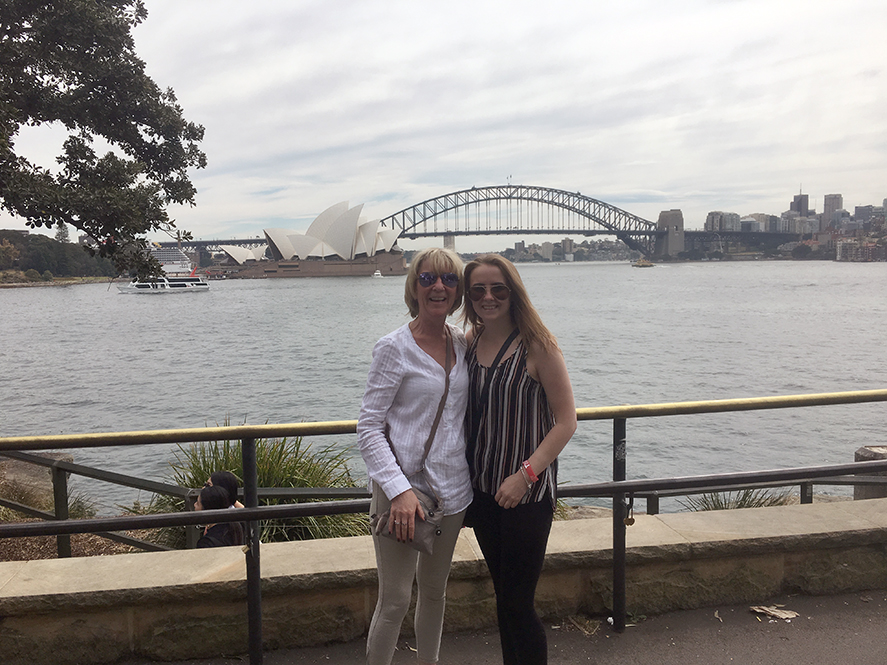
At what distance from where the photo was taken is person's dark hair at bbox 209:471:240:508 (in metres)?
3.72

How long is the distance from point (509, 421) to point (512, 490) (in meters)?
0.19

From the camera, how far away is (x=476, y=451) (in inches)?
76.0

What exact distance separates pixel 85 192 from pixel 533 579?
4433 mm

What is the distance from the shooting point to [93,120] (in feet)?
18.5

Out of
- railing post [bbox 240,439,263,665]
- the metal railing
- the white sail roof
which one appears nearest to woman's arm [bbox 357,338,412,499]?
the metal railing

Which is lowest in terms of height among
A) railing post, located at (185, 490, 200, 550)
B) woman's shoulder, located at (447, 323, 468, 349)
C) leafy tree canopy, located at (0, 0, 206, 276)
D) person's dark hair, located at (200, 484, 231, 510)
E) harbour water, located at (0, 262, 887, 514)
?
harbour water, located at (0, 262, 887, 514)

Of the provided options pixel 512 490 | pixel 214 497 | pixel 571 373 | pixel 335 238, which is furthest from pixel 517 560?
pixel 335 238

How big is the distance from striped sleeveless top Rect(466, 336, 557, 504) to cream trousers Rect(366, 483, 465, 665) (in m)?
0.18

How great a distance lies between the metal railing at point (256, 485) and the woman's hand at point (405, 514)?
49 cm

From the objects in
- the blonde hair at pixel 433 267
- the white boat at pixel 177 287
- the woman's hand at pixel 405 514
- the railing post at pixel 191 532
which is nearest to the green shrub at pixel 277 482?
the railing post at pixel 191 532

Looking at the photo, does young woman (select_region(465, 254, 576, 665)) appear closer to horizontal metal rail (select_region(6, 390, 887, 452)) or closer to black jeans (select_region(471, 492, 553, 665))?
black jeans (select_region(471, 492, 553, 665))

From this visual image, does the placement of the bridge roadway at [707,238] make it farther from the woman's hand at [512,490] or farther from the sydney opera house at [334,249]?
the woman's hand at [512,490]

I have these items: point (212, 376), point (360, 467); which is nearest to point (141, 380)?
point (212, 376)

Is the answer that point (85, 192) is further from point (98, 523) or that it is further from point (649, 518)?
point (649, 518)
